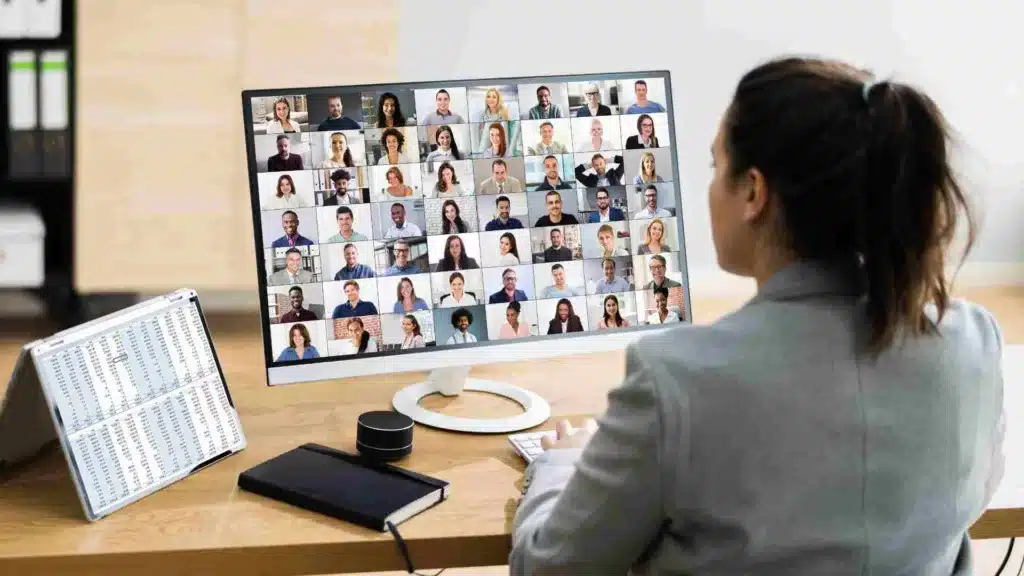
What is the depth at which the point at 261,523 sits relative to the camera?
44.4 inches

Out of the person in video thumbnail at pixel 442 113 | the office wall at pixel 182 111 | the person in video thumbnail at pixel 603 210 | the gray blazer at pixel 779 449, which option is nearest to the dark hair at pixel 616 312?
the person in video thumbnail at pixel 603 210

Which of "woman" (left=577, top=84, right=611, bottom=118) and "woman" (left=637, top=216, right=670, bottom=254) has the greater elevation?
"woman" (left=577, top=84, right=611, bottom=118)

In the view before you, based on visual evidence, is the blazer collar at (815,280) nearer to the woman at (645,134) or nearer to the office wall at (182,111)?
the woman at (645,134)

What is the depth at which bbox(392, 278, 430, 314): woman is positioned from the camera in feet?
4.52

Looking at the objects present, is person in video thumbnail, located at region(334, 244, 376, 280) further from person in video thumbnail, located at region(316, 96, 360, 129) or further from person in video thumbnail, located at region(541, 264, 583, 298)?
person in video thumbnail, located at region(541, 264, 583, 298)

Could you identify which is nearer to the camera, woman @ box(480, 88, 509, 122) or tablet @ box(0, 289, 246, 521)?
tablet @ box(0, 289, 246, 521)

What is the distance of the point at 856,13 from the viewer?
2625mm

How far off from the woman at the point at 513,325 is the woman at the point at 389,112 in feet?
0.97

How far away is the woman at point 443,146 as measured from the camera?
1387 millimetres

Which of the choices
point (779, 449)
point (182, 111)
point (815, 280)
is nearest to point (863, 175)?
point (815, 280)

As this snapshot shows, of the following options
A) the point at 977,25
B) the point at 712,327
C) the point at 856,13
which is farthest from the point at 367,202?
the point at 977,25

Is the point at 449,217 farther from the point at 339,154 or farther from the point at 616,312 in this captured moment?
the point at 616,312

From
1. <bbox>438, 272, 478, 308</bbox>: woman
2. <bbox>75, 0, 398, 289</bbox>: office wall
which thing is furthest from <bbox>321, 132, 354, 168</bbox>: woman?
<bbox>75, 0, 398, 289</bbox>: office wall

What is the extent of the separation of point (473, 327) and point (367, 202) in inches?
8.9
